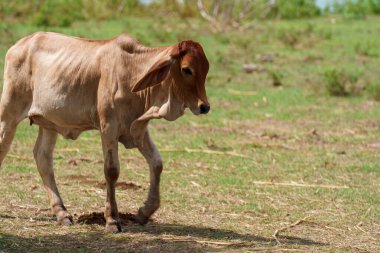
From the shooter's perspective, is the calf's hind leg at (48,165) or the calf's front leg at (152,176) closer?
the calf's front leg at (152,176)

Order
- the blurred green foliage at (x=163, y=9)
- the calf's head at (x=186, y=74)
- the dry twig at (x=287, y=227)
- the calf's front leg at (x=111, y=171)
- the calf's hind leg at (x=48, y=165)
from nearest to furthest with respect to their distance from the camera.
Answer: the calf's head at (x=186, y=74) < the calf's front leg at (x=111, y=171) < the dry twig at (x=287, y=227) < the calf's hind leg at (x=48, y=165) < the blurred green foliage at (x=163, y=9)

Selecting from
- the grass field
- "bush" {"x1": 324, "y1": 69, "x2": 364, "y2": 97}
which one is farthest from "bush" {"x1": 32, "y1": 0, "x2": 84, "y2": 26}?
"bush" {"x1": 324, "y1": 69, "x2": 364, "y2": 97}

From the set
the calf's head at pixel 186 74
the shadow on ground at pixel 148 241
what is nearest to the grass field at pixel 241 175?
the shadow on ground at pixel 148 241

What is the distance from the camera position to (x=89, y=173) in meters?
9.95

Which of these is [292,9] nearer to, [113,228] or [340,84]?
[340,84]

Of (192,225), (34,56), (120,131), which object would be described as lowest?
(192,225)

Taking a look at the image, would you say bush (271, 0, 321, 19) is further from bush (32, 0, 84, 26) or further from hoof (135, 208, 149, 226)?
hoof (135, 208, 149, 226)

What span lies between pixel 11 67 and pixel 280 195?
117 inches

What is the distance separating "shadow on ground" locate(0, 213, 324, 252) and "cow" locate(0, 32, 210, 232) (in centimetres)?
17

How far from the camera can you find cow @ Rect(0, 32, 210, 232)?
716cm

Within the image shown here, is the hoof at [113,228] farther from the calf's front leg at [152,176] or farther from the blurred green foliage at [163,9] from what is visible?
the blurred green foliage at [163,9]

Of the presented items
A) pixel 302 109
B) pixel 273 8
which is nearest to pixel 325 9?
pixel 273 8

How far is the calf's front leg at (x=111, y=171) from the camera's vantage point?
287 inches

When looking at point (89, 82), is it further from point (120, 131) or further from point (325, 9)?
point (325, 9)
